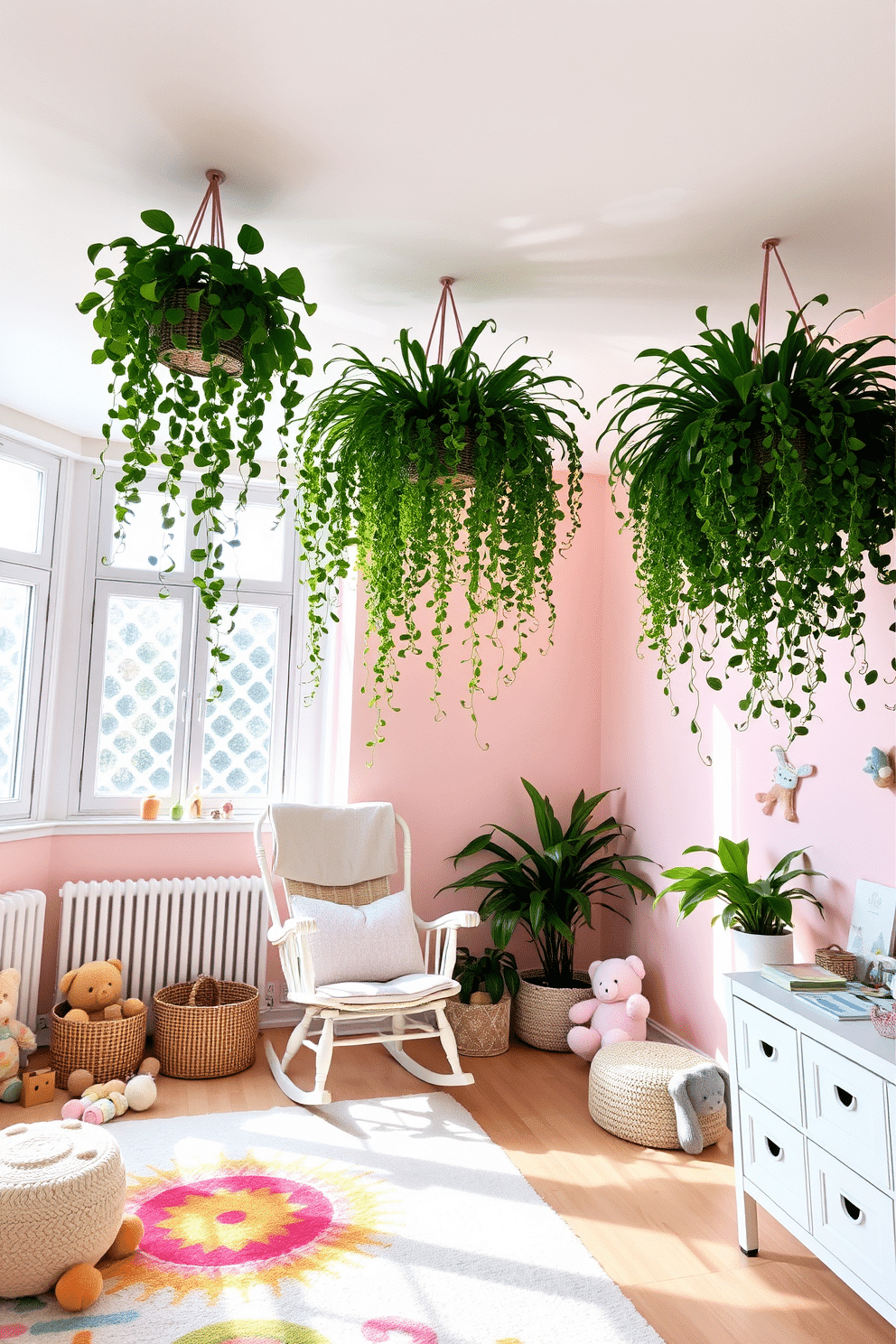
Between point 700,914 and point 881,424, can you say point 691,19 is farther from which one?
point 700,914

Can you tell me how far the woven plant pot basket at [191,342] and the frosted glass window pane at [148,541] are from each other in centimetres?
229

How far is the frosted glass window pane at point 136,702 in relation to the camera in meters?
4.01

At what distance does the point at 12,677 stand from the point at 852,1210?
3479 millimetres

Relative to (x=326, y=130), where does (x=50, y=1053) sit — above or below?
below

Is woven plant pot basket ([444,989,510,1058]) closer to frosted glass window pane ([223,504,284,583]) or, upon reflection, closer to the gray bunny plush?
the gray bunny plush

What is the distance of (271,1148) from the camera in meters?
2.84

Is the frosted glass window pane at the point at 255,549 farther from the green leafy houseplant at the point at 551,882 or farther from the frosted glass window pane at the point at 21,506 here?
the green leafy houseplant at the point at 551,882

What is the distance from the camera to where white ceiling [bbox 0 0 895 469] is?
1.65 meters

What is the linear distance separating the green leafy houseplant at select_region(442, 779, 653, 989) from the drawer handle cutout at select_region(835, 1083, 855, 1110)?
1.75 metres

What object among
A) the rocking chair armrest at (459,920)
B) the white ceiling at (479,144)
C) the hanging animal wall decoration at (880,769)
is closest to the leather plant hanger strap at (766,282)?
the white ceiling at (479,144)

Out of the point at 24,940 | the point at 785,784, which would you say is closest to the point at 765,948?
the point at 785,784

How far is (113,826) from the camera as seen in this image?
3834 mm

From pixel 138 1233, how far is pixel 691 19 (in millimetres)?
2911

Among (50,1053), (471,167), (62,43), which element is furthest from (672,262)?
(50,1053)
